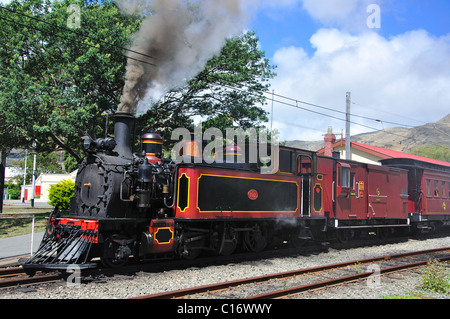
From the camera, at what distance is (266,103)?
19.1 metres

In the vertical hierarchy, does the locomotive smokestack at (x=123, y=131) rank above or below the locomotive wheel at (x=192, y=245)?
above

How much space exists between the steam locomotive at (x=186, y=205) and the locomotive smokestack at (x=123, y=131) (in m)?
0.02

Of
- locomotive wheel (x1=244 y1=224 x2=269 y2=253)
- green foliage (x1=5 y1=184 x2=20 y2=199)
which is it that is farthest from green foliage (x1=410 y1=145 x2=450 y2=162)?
green foliage (x1=5 y1=184 x2=20 y2=199)

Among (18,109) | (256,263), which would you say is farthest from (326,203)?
(18,109)

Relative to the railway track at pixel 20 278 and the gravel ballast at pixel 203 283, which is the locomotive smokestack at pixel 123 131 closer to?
the gravel ballast at pixel 203 283

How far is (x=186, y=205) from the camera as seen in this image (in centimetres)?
865

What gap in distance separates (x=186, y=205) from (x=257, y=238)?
269 cm

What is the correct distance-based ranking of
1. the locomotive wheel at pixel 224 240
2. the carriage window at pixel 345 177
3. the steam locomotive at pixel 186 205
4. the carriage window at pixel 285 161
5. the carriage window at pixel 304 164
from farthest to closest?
1. the carriage window at pixel 345 177
2. the carriage window at pixel 304 164
3. the carriage window at pixel 285 161
4. the locomotive wheel at pixel 224 240
5. the steam locomotive at pixel 186 205

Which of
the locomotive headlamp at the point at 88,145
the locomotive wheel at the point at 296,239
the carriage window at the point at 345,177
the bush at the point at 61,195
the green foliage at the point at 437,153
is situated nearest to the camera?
the locomotive headlamp at the point at 88,145

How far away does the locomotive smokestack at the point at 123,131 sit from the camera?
851 centimetres

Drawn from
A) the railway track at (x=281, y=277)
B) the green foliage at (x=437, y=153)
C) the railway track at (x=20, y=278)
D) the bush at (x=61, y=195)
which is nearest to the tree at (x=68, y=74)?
the bush at (x=61, y=195)

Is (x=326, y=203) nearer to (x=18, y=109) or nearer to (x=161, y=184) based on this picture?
(x=161, y=184)

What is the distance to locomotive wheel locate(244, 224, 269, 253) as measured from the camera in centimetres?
1022

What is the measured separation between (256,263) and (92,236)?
13.3 feet
